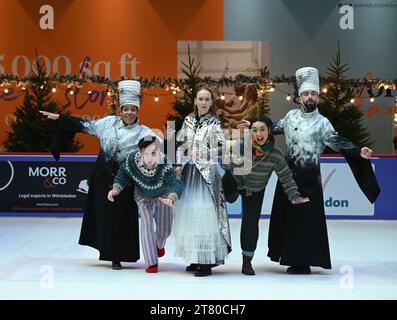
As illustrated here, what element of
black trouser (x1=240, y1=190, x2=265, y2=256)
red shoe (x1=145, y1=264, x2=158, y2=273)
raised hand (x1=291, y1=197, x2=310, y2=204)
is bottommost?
red shoe (x1=145, y1=264, x2=158, y2=273)

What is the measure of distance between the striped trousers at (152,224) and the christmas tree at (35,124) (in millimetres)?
5459

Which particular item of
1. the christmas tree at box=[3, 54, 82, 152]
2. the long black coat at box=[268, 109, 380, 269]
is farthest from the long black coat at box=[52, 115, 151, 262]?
the christmas tree at box=[3, 54, 82, 152]

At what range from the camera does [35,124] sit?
1133cm

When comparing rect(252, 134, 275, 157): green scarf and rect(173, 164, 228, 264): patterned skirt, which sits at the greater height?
rect(252, 134, 275, 157): green scarf

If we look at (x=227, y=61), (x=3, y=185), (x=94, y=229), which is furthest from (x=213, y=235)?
(x=227, y=61)

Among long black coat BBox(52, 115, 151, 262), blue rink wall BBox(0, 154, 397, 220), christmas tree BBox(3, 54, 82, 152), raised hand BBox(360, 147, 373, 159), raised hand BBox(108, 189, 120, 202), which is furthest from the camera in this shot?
christmas tree BBox(3, 54, 82, 152)

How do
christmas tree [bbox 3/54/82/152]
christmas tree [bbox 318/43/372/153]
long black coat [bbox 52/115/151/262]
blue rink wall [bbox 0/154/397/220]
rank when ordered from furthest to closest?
christmas tree [bbox 3/54/82/152] < christmas tree [bbox 318/43/372/153] < blue rink wall [bbox 0/154/397/220] < long black coat [bbox 52/115/151/262]

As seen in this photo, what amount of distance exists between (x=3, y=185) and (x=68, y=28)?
15.6 feet

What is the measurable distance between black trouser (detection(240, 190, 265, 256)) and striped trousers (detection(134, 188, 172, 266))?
697 millimetres

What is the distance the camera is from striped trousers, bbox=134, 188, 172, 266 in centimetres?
610

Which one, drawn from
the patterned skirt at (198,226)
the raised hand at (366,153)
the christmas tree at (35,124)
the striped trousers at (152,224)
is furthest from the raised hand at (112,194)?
the christmas tree at (35,124)

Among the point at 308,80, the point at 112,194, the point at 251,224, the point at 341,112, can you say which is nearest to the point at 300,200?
the point at 251,224

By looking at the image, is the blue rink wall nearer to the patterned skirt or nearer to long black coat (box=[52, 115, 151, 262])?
long black coat (box=[52, 115, 151, 262])

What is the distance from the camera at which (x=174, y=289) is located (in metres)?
5.35
